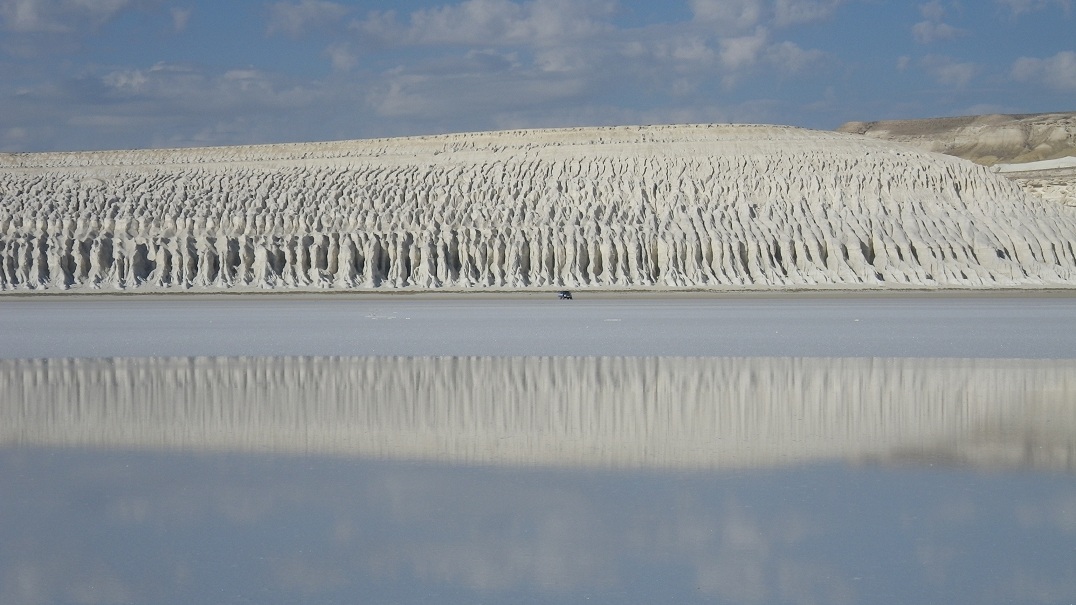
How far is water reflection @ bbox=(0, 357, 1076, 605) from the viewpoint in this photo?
6316 mm

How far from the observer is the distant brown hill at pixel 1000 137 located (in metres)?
142

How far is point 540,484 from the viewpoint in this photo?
860 centimetres

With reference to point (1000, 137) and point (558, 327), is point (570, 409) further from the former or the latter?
point (1000, 137)

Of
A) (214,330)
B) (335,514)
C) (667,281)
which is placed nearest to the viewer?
(335,514)

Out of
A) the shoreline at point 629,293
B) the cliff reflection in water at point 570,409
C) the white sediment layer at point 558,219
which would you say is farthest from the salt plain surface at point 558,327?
the white sediment layer at point 558,219

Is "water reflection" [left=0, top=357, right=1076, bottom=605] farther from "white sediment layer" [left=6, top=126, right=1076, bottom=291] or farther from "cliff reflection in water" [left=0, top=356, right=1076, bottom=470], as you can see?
"white sediment layer" [left=6, top=126, right=1076, bottom=291]

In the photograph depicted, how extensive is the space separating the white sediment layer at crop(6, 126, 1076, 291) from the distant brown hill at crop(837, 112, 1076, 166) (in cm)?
7881

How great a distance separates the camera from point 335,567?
657 centimetres

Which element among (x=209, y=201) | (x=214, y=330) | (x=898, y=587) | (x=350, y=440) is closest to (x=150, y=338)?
(x=214, y=330)

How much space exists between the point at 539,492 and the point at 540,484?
0.97 feet

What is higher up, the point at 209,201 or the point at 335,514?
the point at 209,201

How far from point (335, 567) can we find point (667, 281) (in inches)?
1989

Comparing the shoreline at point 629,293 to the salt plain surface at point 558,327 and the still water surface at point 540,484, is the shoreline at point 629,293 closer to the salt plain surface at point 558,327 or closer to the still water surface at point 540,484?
the salt plain surface at point 558,327

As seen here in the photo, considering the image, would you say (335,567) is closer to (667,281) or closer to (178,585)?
(178,585)
